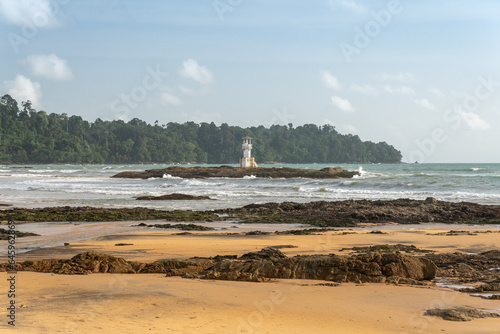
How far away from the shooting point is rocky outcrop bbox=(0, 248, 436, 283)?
29.7 ft

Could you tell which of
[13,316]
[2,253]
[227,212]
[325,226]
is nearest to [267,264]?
[13,316]

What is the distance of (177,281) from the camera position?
8.75 metres

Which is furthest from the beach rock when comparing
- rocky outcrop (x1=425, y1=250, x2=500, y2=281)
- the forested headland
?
the forested headland

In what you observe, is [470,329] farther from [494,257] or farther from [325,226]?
[325,226]

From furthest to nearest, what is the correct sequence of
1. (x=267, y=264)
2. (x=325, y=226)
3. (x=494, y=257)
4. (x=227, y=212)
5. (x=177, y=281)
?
(x=227, y=212)
(x=325, y=226)
(x=494, y=257)
(x=267, y=264)
(x=177, y=281)

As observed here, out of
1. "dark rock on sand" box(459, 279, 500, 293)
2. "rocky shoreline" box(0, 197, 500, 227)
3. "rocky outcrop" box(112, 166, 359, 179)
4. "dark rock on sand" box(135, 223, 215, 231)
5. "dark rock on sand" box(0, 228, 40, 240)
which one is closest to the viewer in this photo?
"dark rock on sand" box(459, 279, 500, 293)

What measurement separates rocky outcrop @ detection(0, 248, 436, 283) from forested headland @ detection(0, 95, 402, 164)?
14938 centimetres

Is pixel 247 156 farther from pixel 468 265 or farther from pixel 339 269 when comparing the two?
pixel 339 269

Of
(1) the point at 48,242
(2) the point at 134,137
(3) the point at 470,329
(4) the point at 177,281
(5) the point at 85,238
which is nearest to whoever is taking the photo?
(3) the point at 470,329

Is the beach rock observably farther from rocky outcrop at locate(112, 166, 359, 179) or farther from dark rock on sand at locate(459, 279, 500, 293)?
rocky outcrop at locate(112, 166, 359, 179)

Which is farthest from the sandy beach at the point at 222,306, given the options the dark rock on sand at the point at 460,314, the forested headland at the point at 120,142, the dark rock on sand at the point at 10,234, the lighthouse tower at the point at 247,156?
the forested headland at the point at 120,142

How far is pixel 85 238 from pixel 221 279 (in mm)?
6858

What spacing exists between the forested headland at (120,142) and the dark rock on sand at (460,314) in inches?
6063

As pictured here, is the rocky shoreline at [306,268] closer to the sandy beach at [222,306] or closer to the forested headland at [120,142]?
the sandy beach at [222,306]
